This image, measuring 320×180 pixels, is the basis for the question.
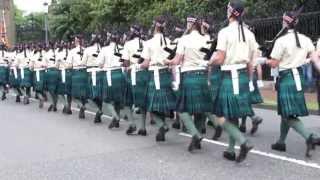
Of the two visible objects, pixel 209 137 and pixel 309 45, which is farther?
pixel 209 137

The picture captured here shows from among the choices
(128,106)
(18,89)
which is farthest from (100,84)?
(18,89)

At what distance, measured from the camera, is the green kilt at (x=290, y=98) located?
813cm

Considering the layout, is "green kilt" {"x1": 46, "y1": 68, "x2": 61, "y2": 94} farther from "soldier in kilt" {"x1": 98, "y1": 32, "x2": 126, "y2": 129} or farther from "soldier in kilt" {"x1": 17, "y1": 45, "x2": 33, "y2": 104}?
"soldier in kilt" {"x1": 98, "y1": 32, "x2": 126, "y2": 129}

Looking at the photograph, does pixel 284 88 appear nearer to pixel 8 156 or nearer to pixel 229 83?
pixel 229 83

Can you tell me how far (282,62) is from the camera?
26.9 ft

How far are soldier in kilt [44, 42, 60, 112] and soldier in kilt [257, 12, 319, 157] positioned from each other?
25.9ft

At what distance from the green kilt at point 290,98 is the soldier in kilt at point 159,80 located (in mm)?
2000

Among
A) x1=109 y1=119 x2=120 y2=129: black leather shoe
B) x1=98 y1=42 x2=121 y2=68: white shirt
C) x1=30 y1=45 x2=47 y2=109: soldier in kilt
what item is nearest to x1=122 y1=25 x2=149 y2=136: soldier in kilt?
x1=109 y1=119 x2=120 y2=129: black leather shoe

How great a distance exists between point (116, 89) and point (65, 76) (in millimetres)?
3197

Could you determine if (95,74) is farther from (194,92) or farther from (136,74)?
(194,92)

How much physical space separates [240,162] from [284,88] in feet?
3.62

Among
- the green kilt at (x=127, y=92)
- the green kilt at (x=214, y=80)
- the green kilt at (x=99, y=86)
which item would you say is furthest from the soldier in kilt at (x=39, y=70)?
the green kilt at (x=214, y=80)

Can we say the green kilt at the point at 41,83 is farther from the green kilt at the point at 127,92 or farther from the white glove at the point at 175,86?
the white glove at the point at 175,86

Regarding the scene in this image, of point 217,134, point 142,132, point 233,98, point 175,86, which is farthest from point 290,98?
point 142,132
